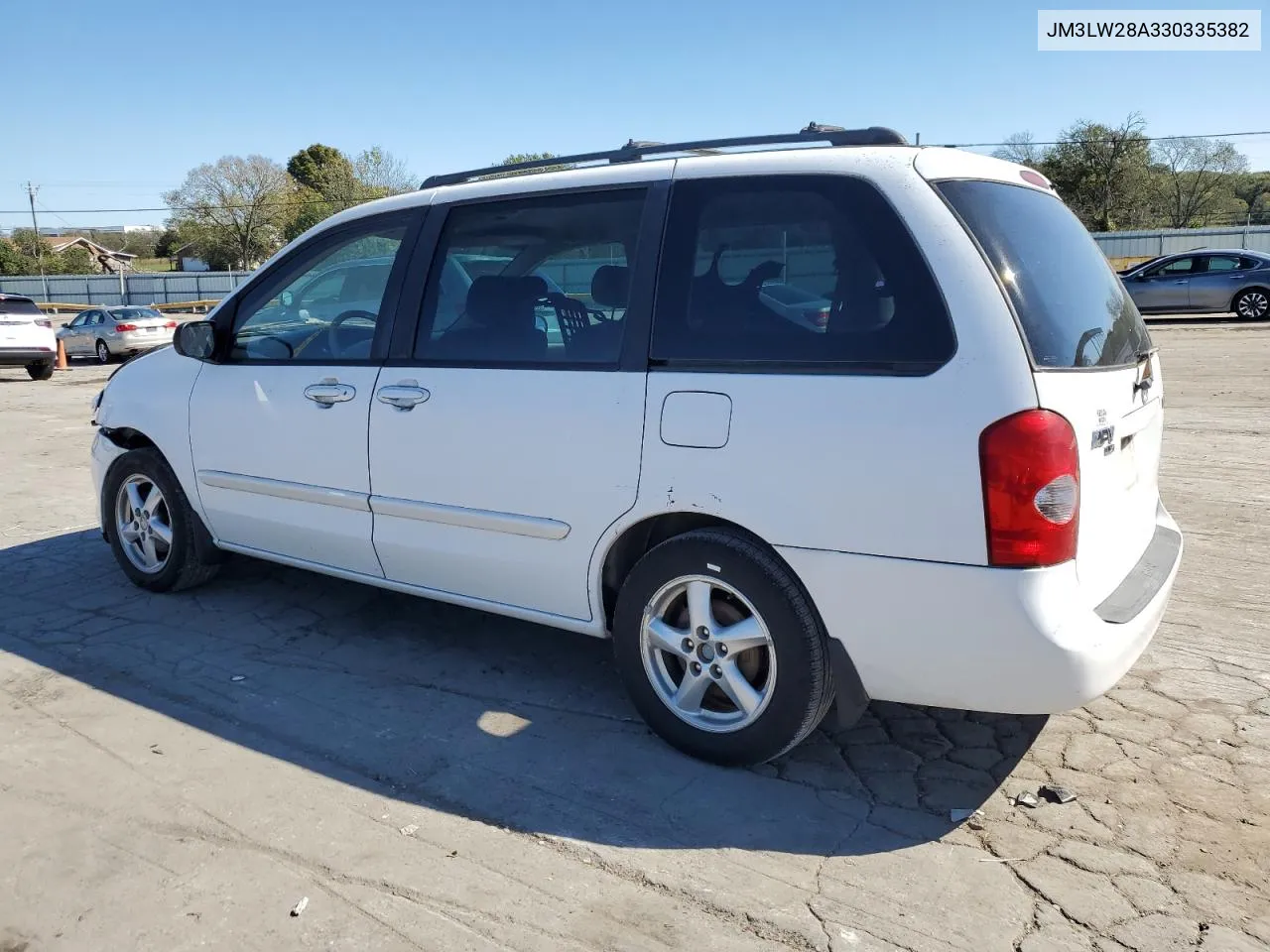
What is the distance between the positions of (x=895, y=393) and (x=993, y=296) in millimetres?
372

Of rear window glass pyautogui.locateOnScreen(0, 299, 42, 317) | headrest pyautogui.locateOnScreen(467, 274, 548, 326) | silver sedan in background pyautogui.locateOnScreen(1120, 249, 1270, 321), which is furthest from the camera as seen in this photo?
silver sedan in background pyautogui.locateOnScreen(1120, 249, 1270, 321)

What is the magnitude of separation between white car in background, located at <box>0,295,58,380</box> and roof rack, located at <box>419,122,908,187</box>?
17.4 metres

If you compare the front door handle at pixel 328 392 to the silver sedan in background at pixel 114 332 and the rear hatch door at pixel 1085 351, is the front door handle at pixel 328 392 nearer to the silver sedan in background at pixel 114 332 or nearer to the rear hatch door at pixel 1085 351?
the rear hatch door at pixel 1085 351

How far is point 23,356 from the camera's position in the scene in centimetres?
1878

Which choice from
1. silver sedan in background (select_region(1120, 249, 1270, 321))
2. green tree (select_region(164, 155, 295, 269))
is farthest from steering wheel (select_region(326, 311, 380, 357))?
green tree (select_region(164, 155, 295, 269))

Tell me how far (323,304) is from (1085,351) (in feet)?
10.4

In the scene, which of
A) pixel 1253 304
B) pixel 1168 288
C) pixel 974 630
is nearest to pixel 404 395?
pixel 974 630

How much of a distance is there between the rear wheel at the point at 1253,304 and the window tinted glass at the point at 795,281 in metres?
21.3

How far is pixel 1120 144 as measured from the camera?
165ft

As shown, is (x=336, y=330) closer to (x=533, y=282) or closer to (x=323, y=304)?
(x=323, y=304)

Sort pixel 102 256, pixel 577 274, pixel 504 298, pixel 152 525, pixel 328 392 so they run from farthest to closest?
1. pixel 102 256
2. pixel 152 525
3. pixel 328 392
4. pixel 504 298
5. pixel 577 274

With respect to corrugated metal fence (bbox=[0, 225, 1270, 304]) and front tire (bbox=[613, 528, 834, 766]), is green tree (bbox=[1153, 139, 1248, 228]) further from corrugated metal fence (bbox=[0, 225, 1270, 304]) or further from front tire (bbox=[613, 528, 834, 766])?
front tire (bbox=[613, 528, 834, 766])

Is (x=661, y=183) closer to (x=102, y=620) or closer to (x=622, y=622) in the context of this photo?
(x=622, y=622)

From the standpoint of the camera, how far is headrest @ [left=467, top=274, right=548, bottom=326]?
12.9 ft
